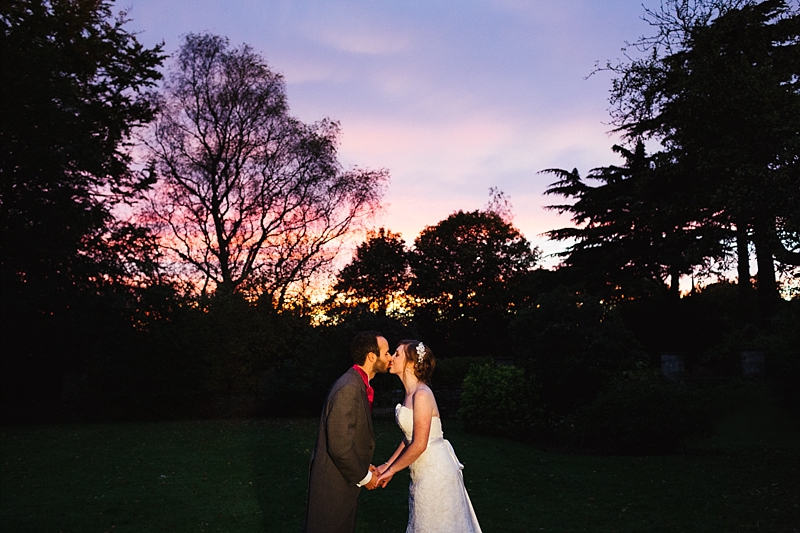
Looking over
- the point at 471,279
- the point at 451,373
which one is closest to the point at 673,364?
the point at 451,373

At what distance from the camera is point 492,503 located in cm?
1070

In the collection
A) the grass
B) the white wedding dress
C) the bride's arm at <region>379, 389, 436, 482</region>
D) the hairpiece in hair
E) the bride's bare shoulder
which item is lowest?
the grass

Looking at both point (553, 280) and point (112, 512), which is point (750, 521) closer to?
point (112, 512)

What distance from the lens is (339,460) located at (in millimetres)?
5625

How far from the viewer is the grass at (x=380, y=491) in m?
9.47

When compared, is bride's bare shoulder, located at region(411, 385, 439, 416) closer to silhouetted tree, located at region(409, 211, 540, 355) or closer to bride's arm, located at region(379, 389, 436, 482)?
bride's arm, located at region(379, 389, 436, 482)

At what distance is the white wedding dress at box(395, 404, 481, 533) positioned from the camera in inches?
247

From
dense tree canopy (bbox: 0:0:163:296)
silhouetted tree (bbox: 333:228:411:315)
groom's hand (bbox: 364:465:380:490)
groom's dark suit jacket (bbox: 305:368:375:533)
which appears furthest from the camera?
silhouetted tree (bbox: 333:228:411:315)

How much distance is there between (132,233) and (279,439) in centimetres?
1021

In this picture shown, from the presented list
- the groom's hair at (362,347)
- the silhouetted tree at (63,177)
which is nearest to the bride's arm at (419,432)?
the groom's hair at (362,347)

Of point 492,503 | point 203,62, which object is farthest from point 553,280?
point 492,503

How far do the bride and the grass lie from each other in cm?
305

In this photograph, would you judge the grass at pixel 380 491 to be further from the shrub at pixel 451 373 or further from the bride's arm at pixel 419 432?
the shrub at pixel 451 373

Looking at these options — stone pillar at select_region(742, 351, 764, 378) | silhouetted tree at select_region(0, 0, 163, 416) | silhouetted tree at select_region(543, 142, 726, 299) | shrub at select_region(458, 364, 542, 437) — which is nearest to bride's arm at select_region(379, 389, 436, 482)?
shrub at select_region(458, 364, 542, 437)
